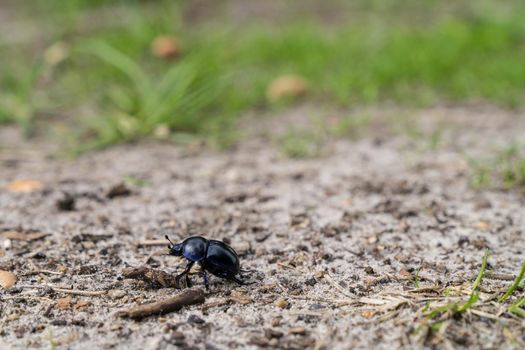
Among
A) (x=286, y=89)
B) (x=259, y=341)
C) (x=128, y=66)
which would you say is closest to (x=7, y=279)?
(x=259, y=341)

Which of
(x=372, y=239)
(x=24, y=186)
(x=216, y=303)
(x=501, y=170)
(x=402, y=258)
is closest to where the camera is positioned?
(x=216, y=303)

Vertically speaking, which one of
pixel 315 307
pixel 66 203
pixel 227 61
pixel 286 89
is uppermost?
pixel 227 61

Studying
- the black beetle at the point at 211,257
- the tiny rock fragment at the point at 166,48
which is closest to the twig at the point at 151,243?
the black beetle at the point at 211,257

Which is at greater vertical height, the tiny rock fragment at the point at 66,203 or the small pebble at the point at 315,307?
the tiny rock fragment at the point at 66,203

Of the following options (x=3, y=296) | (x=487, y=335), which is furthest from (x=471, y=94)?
(x=3, y=296)

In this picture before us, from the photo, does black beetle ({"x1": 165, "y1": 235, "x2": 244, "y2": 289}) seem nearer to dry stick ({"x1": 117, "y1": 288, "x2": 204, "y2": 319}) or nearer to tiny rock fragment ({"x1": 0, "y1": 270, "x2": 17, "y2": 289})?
dry stick ({"x1": 117, "y1": 288, "x2": 204, "y2": 319})

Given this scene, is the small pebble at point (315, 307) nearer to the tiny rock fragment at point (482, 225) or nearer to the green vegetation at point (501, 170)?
the tiny rock fragment at point (482, 225)

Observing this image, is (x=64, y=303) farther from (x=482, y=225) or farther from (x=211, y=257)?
(x=482, y=225)
